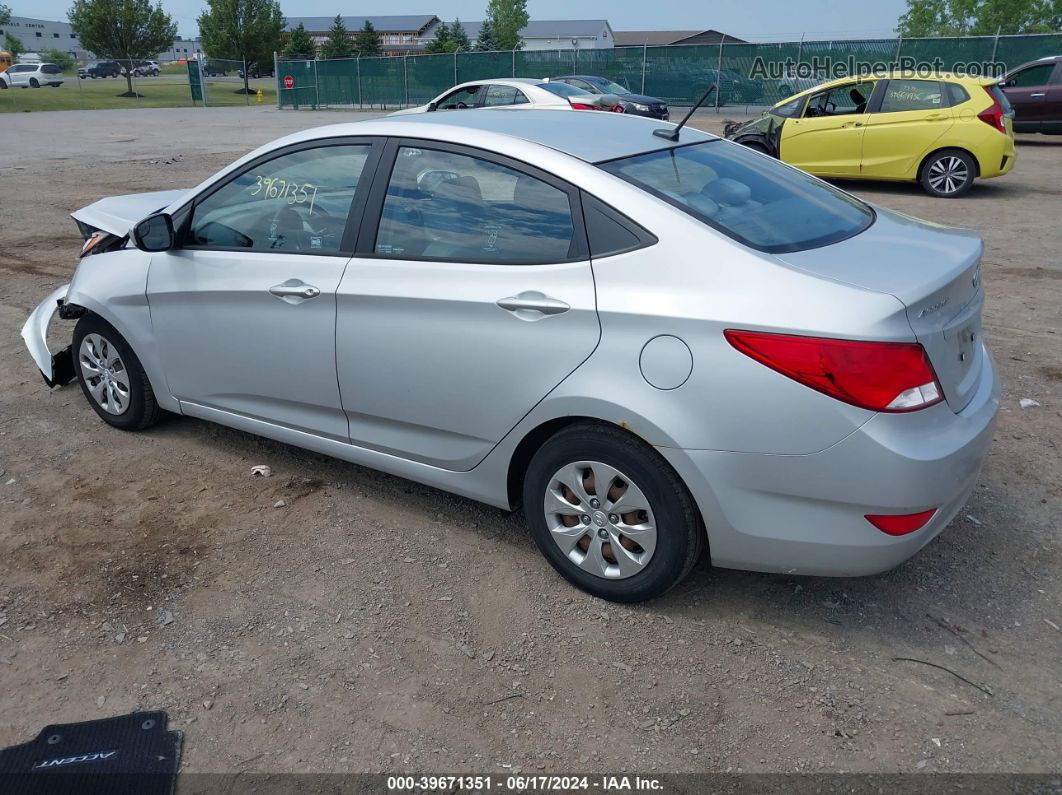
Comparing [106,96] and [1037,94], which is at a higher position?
[106,96]

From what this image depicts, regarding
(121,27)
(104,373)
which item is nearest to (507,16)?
(121,27)

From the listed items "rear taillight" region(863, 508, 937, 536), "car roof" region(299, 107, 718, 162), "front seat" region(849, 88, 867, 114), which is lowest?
"rear taillight" region(863, 508, 937, 536)

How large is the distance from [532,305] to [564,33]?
111m

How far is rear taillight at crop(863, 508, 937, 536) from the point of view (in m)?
2.77

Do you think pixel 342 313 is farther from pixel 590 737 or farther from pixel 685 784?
pixel 685 784

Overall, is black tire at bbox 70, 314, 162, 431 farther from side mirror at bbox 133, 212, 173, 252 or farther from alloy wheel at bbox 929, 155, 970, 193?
alloy wheel at bbox 929, 155, 970, 193

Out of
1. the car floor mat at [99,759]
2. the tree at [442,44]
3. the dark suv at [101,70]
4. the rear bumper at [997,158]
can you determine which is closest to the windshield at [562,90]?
the rear bumper at [997,158]

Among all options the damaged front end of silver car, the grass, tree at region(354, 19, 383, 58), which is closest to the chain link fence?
the grass

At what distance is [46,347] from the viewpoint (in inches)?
201

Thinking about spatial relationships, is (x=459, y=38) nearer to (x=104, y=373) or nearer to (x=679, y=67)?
(x=679, y=67)

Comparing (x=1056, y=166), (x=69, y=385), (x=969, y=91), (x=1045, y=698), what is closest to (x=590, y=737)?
(x=1045, y=698)

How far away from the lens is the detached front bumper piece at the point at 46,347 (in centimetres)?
509

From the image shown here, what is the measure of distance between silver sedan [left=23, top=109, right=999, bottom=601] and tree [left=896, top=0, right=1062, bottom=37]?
191ft

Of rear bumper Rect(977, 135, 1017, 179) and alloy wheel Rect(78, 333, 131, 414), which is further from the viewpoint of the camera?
rear bumper Rect(977, 135, 1017, 179)
